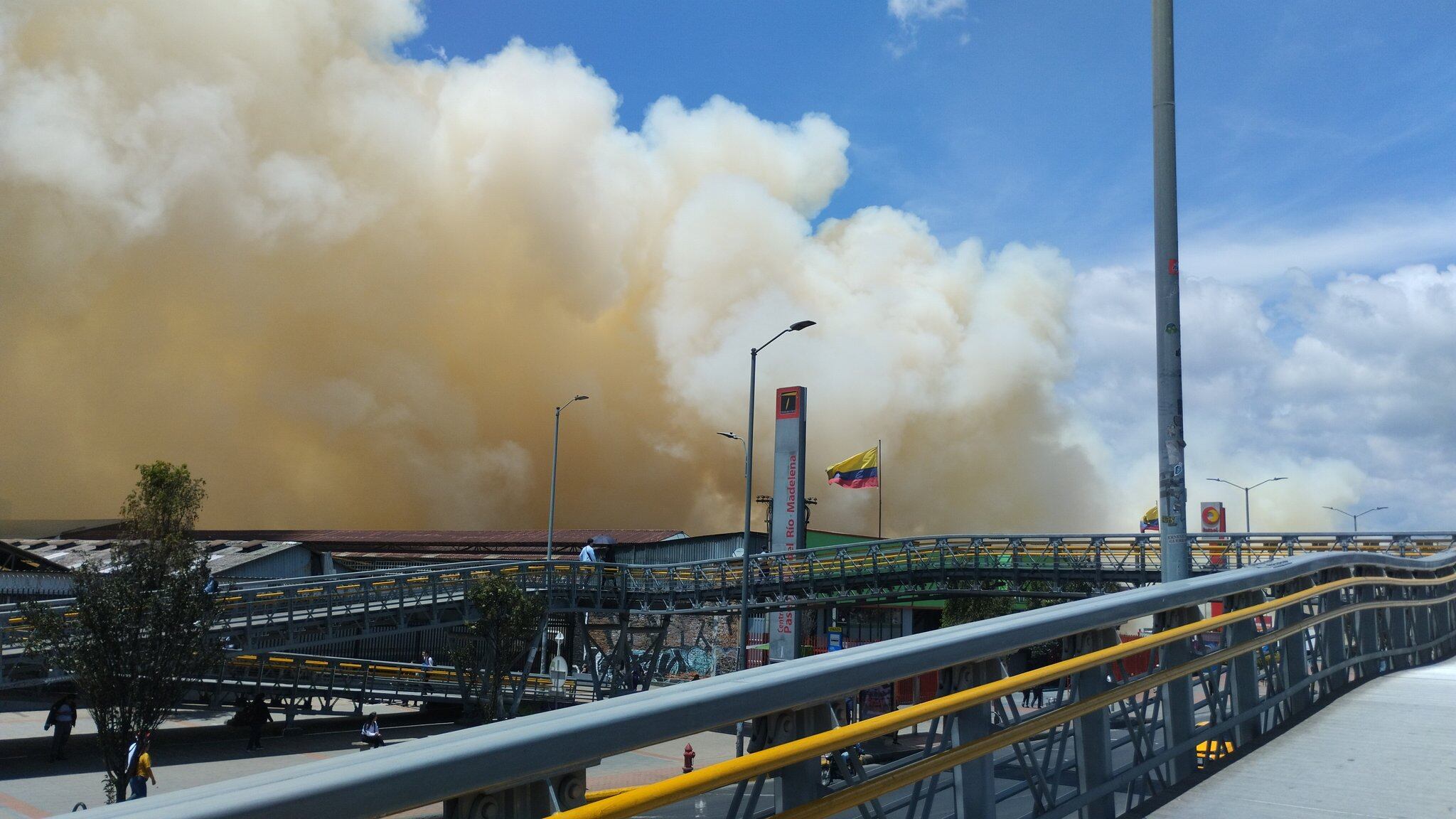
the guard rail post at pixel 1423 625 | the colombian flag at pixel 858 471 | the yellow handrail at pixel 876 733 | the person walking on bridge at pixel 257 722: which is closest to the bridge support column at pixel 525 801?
the yellow handrail at pixel 876 733

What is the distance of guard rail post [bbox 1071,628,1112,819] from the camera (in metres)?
6.07

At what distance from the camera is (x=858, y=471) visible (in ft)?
179

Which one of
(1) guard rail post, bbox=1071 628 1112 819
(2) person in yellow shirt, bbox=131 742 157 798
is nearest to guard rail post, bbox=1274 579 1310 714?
(1) guard rail post, bbox=1071 628 1112 819

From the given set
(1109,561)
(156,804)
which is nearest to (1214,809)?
(156,804)

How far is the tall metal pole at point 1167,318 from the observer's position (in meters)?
10.7

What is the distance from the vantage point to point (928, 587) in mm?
40656

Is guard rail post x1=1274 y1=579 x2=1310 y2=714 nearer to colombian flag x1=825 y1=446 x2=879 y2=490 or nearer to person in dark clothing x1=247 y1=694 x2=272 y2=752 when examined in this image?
person in dark clothing x1=247 y1=694 x2=272 y2=752

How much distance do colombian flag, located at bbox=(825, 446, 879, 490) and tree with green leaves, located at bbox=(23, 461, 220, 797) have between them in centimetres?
3543

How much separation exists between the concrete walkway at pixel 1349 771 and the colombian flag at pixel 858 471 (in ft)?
144

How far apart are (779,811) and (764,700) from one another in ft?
1.33

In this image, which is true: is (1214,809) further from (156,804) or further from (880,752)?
(156,804)

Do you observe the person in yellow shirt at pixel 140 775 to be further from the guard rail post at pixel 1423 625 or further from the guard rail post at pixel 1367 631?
the guard rail post at pixel 1423 625

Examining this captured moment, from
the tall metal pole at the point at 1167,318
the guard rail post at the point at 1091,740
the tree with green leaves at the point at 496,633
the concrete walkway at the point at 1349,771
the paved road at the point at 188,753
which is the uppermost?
the tall metal pole at the point at 1167,318

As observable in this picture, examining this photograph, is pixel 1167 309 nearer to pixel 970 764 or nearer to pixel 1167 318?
pixel 1167 318
